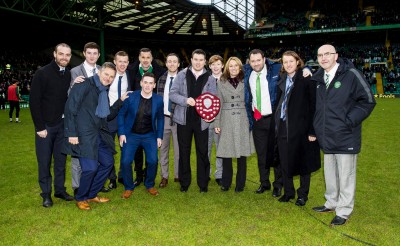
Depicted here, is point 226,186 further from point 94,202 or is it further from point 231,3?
point 231,3

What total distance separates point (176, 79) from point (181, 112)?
0.49 metres

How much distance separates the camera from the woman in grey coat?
16.0 ft

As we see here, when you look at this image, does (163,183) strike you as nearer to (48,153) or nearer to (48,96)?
(48,153)

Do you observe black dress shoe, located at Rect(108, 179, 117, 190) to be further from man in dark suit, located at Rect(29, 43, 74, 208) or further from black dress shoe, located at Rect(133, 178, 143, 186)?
man in dark suit, located at Rect(29, 43, 74, 208)

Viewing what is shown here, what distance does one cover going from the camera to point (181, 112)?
4930mm

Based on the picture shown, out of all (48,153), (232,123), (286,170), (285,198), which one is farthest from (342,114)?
(48,153)

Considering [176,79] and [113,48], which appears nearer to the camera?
[176,79]

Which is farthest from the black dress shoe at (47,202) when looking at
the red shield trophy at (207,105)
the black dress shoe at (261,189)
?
the black dress shoe at (261,189)

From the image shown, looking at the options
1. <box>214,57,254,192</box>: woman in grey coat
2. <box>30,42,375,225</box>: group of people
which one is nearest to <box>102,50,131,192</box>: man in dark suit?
<box>30,42,375,225</box>: group of people

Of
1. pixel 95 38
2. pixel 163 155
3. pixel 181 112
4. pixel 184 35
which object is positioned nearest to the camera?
pixel 181 112

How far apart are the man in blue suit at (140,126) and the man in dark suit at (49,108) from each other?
0.80 meters

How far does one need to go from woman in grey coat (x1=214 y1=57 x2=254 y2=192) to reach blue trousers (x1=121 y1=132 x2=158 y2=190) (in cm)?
95

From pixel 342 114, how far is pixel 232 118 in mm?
1620

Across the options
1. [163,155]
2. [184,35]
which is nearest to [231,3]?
[184,35]
